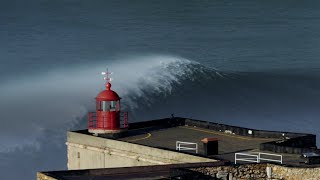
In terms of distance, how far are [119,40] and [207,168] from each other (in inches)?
3196

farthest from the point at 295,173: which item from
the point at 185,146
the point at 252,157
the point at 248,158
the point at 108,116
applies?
the point at 108,116

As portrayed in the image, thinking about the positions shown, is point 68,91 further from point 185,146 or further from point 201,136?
point 185,146

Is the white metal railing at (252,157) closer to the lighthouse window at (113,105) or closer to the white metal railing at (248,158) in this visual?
the white metal railing at (248,158)

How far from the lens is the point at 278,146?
117 ft

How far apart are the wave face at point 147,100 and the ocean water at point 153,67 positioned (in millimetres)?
71

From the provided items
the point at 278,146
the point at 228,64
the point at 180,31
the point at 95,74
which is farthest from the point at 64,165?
the point at 180,31

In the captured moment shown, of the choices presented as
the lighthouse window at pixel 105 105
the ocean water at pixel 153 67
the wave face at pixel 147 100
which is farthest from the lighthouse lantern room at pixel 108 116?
the wave face at pixel 147 100

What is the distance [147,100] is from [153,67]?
14437mm

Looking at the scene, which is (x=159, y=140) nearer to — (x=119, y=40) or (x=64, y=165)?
(x=64, y=165)

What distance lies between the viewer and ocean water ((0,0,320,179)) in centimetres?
6316

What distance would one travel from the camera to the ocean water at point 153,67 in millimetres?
63156

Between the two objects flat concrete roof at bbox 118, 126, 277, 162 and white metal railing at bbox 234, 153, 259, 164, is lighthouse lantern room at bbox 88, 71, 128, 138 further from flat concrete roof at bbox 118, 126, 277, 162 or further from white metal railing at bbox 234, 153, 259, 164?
white metal railing at bbox 234, 153, 259, 164

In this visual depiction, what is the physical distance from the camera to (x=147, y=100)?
2749 inches

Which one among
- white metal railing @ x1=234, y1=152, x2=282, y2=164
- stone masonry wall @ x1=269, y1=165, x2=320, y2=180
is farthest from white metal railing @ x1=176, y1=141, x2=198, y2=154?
stone masonry wall @ x1=269, y1=165, x2=320, y2=180
